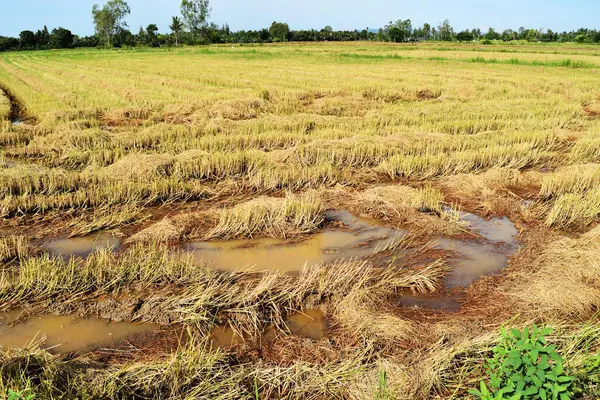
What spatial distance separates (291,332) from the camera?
348cm

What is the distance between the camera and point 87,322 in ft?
11.6

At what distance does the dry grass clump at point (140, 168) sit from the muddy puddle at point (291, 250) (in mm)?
2253

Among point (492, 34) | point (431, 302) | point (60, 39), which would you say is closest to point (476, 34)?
point (492, 34)

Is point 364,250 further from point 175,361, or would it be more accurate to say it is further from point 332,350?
point 175,361

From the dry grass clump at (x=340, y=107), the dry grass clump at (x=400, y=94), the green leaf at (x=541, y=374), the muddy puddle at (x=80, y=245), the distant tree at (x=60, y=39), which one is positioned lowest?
the muddy puddle at (x=80, y=245)

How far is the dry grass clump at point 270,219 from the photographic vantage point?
5105 millimetres

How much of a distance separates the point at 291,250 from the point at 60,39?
7106 cm

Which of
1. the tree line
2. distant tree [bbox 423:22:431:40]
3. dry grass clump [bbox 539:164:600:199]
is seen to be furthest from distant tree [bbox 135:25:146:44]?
dry grass clump [bbox 539:164:600:199]

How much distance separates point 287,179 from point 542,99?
10722mm

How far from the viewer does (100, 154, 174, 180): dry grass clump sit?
21.7 feet

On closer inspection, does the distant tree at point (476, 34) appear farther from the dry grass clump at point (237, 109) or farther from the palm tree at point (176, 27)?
the dry grass clump at point (237, 109)

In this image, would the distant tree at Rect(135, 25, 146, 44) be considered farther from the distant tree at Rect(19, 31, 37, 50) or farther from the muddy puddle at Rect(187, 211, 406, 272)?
the muddy puddle at Rect(187, 211, 406, 272)

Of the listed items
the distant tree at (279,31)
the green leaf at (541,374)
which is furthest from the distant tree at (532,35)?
the green leaf at (541,374)

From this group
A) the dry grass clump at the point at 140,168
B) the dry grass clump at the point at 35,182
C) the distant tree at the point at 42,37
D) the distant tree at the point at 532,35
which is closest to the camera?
the dry grass clump at the point at 35,182
